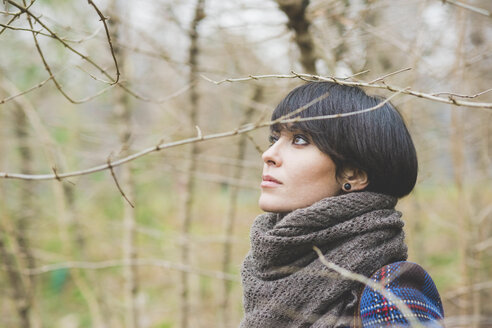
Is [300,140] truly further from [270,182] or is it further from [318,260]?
[318,260]

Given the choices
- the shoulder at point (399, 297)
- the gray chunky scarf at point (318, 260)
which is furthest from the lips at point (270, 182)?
the shoulder at point (399, 297)

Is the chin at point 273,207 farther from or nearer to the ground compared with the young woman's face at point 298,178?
nearer to the ground

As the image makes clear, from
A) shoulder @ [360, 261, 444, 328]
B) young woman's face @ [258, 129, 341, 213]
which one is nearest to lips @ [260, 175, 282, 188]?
young woman's face @ [258, 129, 341, 213]

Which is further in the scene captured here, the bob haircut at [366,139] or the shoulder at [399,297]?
the bob haircut at [366,139]

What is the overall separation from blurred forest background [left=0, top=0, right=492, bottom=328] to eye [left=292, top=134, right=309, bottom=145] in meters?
0.18

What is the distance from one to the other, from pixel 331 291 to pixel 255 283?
0.22 meters

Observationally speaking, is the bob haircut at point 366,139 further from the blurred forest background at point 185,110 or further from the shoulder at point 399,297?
the shoulder at point 399,297

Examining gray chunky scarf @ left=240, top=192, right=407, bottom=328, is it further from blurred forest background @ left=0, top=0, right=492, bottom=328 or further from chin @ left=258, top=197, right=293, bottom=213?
blurred forest background @ left=0, top=0, right=492, bottom=328

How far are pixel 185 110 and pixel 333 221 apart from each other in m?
2.38

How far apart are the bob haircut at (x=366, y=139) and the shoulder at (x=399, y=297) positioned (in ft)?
0.82

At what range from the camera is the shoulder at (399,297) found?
3.06 ft

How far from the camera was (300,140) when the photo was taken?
1213mm

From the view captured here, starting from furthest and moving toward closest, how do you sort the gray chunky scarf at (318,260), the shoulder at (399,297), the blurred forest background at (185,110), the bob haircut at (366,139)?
1. the blurred forest background at (185,110)
2. the bob haircut at (366,139)
3. the gray chunky scarf at (318,260)
4. the shoulder at (399,297)

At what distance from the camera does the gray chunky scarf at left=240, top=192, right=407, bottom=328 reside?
1037 millimetres
